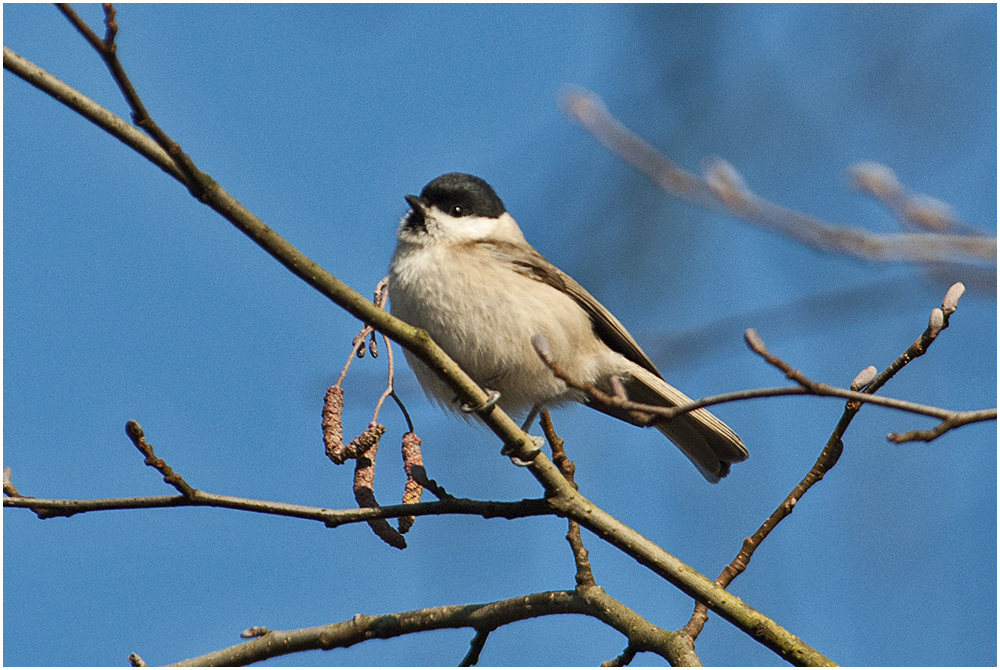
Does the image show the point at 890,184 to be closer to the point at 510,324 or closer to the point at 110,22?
the point at 510,324

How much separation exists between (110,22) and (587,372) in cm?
239

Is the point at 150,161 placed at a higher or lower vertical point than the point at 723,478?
lower

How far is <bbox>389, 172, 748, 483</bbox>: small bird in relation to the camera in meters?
3.44

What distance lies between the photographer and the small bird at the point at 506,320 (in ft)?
11.3

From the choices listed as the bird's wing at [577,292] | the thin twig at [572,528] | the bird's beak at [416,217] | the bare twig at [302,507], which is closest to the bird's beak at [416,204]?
the bird's beak at [416,217]

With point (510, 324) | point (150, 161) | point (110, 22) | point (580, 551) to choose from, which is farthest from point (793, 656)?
point (110, 22)

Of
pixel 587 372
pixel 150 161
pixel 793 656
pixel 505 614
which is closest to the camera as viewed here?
pixel 150 161

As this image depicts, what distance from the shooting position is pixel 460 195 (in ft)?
13.2

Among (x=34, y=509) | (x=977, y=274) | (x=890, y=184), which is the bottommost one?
(x=34, y=509)

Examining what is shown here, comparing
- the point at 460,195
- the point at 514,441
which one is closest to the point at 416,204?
the point at 460,195

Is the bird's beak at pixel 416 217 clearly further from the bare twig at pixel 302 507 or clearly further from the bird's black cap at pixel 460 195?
the bare twig at pixel 302 507

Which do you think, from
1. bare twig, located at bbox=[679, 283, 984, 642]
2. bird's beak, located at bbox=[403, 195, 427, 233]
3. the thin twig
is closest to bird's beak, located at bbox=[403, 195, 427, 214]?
bird's beak, located at bbox=[403, 195, 427, 233]

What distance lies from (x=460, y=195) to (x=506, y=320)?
2.62 ft

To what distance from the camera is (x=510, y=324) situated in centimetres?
346
